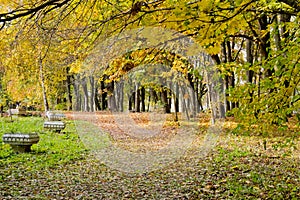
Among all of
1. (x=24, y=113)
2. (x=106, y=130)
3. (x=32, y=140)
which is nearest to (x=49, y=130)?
(x=106, y=130)

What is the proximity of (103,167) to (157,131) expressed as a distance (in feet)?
27.4

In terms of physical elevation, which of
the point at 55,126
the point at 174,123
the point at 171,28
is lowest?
the point at 174,123

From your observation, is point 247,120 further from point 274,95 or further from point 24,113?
point 24,113

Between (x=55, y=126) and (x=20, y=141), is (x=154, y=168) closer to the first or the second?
A: (x=20, y=141)

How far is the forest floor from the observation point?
5742 millimetres

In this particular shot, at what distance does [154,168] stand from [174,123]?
9.72 metres

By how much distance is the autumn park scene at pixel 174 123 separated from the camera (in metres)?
3.35

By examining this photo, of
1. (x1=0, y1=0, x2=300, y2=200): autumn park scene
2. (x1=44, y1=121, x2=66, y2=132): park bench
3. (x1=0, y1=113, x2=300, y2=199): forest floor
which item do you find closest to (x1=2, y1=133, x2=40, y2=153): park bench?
(x1=0, y1=0, x2=300, y2=200): autumn park scene

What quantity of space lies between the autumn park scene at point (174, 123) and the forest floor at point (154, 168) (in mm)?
24

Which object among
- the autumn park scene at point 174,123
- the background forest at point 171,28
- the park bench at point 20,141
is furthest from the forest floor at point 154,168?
the background forest at point 171,28

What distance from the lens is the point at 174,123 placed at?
17.7 m

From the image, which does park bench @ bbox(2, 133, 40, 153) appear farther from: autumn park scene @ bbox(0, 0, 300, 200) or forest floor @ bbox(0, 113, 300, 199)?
forest floor @ bbox(0, 113, 300, 199)

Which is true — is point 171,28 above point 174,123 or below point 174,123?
above

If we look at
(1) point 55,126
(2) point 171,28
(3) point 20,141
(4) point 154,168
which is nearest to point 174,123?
(1) point 55,126
